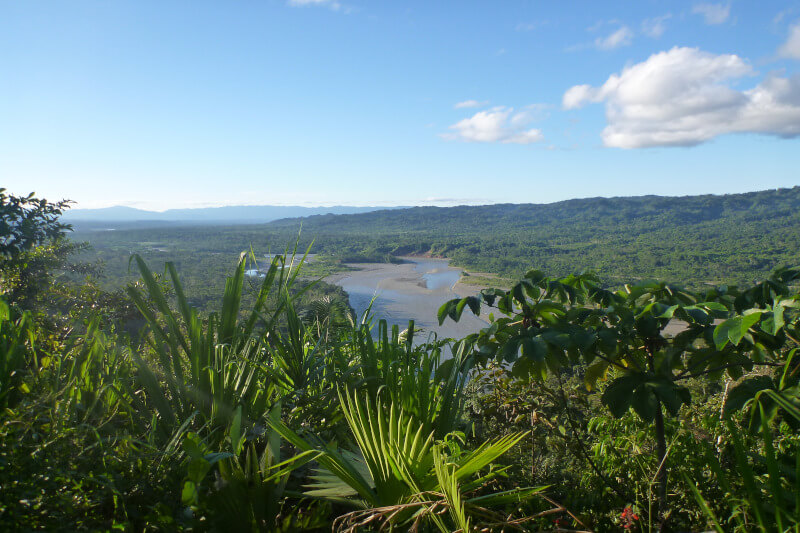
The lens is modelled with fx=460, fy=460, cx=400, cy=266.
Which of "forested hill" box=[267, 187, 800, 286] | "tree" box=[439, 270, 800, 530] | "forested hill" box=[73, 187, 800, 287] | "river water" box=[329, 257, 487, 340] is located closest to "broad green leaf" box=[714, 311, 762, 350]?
"tree" box=[439, 270, 800, 530]

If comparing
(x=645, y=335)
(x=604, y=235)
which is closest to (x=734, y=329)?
(x=645, y=335)

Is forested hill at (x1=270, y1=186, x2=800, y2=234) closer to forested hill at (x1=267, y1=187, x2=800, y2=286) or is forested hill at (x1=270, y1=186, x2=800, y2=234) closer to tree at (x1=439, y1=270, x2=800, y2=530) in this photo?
forested hill at (x1=267, y1=187, x2=800, y2=286)

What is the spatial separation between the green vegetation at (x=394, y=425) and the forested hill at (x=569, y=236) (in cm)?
1090

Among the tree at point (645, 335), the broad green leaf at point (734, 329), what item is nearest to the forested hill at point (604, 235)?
the tree at point (645, 335)

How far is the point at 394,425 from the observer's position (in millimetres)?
→ 1049

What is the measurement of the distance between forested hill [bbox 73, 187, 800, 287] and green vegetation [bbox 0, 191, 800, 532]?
35.8 feet

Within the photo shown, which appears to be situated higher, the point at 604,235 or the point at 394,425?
the point at 394,425

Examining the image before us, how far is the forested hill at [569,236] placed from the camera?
3331 centimetres

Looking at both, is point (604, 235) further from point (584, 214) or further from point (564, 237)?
point (584, 214)

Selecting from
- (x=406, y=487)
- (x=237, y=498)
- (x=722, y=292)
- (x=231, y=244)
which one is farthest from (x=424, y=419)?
(x=231, y=244)

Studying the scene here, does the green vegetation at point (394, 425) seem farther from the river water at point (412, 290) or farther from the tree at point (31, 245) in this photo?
the river water at point (412, 290)

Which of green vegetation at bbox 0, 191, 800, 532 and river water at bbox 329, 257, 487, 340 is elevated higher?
green vegetation at bbox 0, 191, 800, 532

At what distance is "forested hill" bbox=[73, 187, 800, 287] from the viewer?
1312 inches

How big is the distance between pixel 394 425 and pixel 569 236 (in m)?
69.8
